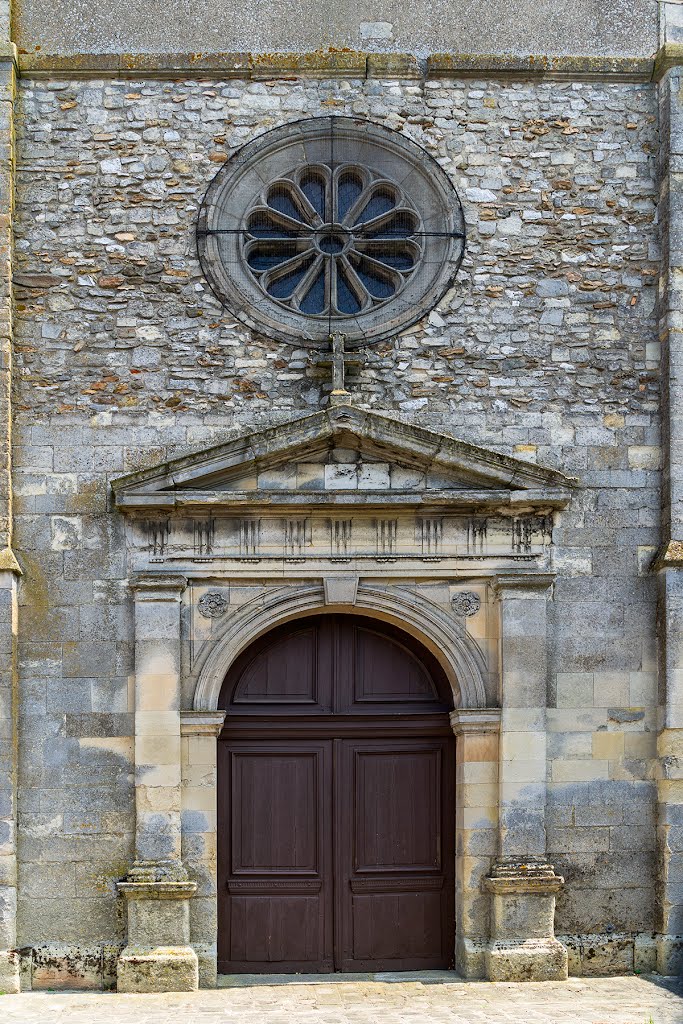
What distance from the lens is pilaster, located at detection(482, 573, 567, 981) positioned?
841cm

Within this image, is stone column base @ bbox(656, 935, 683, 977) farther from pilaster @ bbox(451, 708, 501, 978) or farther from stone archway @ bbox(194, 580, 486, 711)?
stone archway @ bbox(194, 580, 486, 711)

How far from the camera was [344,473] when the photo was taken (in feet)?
28.6

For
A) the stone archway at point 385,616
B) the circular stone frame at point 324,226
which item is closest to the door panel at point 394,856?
the stone archway at point 385,616

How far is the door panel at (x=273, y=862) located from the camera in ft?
28.5

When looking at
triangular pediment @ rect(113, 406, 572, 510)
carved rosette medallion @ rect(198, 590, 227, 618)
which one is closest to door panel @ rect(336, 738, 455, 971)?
carved rosette medallion @ rect(198, 590, 227, 618)

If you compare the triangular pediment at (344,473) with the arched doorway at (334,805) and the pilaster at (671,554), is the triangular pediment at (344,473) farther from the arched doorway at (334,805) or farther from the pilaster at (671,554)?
the arched doorway at (334,805)

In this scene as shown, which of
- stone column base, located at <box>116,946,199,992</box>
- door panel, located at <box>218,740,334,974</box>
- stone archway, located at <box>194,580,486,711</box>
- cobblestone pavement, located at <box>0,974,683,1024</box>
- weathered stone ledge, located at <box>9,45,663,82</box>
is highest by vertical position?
weathered stone ledge, located at <box>9,45,663,82</box>

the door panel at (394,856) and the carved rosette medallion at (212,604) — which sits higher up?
the carved rosette medallion at (212,604)

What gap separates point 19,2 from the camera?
908cm

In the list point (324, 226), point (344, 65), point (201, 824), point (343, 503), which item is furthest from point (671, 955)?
point (344, 65)

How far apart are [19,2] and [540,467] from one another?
4701 mm

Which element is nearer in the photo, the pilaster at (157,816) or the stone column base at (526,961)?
the pilaster at (157,816)

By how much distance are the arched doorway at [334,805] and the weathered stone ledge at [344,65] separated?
368 cm

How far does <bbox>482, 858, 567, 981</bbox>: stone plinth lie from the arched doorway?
17.0 inches
